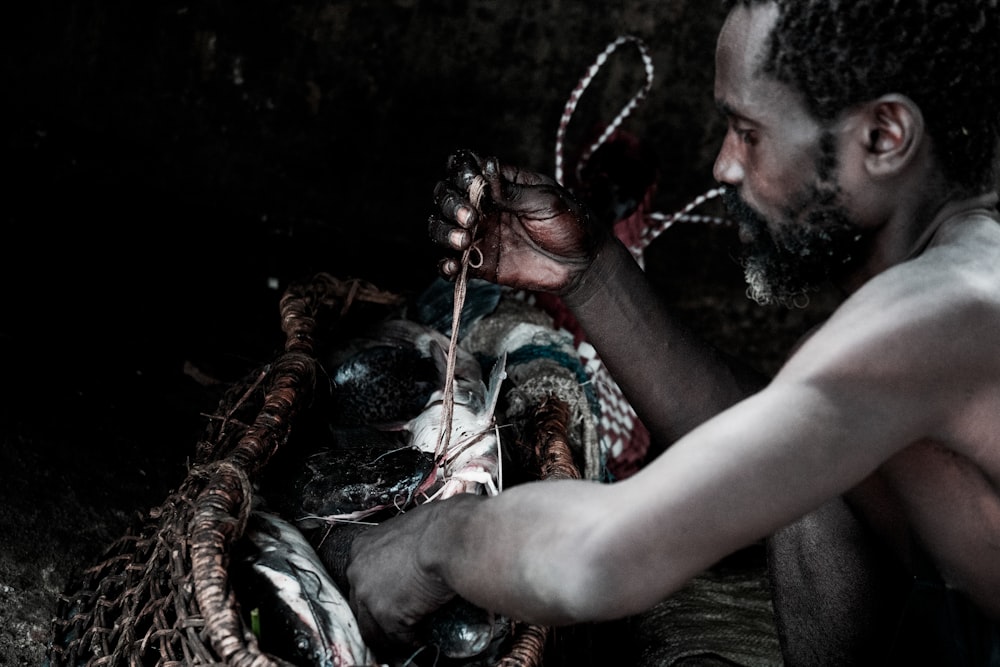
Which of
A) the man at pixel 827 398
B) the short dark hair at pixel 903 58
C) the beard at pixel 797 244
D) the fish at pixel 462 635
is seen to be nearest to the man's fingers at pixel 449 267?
the man at pixel 827 398

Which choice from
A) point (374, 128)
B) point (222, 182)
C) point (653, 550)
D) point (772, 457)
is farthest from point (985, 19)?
point (222, 182)

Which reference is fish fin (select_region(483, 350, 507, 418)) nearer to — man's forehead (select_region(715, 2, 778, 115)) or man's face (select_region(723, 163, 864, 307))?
man's face (select_region(723, 163, 864, 307))

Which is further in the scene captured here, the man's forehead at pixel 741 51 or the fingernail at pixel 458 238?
the fingernail at pixel 458 238

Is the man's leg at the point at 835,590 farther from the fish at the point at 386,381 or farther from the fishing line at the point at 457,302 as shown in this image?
the fish at the point at 386,381

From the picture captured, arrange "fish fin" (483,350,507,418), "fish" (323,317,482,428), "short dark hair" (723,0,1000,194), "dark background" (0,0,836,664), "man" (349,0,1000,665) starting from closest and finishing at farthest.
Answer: "man" (349,0,1000,665) → "short dark hair" (723,0,1000,194) → "fish fin" (483,350,507,418) → "fish" (323,317,482,428) → "dark background" (0,0,836,664)

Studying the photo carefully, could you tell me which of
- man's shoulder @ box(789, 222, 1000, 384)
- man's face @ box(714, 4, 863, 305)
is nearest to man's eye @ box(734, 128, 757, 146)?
man's face @ box(714, 4, 863, 305)

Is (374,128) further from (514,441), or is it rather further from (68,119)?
(514,441)

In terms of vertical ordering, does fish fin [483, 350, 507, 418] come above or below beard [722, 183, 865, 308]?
below

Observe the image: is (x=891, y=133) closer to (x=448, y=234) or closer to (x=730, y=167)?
(x=730, y=167)

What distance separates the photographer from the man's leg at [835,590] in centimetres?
230

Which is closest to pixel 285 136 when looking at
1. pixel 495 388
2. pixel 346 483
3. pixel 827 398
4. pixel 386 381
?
pixel 386 381

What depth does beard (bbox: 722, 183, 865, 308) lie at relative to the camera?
1.91m

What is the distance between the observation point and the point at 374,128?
4.57 metres

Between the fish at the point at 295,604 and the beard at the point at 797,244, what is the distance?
1054 millimetres
